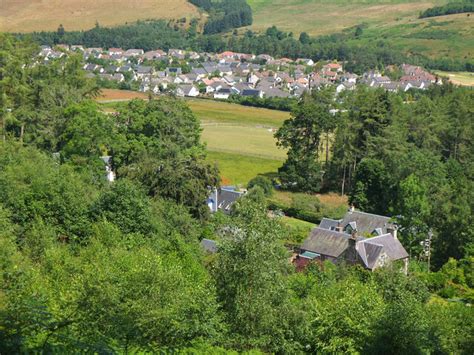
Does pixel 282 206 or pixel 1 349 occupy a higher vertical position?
pixel 1 349

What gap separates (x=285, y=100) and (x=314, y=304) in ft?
258

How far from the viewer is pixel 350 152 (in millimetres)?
48531

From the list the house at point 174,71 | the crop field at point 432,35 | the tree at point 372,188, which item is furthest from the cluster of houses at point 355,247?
the crop field at point 432,35

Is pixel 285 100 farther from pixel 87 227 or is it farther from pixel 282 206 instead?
pixel 87 227

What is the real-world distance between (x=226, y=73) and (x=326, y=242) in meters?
106

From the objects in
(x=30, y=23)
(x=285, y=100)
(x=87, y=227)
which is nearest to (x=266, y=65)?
(x=285, y=100)

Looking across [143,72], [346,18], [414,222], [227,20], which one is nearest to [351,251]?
[414,222]

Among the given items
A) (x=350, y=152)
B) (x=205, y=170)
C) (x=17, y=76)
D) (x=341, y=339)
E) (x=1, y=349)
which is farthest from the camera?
(x=350, y=152)

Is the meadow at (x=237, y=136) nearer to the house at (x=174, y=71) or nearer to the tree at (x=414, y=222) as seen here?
the tree at (x=414, y=222)

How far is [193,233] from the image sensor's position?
29.5 metres

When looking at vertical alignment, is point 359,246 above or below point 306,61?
above

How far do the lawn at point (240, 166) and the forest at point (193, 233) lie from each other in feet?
15.0

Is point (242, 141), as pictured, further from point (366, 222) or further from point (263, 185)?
point (366, 222)

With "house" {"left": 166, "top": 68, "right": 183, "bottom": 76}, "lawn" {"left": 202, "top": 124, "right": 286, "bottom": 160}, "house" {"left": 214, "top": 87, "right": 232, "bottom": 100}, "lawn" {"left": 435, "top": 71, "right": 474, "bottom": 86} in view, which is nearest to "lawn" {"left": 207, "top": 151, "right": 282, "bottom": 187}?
"lawn" {"left": 202, "top": 124, "right": 286, "bottom": 160}
